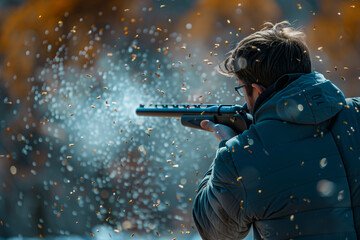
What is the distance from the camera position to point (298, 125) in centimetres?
80

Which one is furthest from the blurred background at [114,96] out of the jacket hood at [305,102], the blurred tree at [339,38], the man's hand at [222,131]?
the jacket hood at [305,102]

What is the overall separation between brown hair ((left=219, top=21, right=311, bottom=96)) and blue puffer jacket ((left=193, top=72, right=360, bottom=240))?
0.08m

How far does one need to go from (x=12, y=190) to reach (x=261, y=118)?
282 centimetres

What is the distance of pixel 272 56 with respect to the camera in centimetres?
89

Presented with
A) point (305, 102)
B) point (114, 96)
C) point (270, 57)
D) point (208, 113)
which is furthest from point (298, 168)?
point (114, 96)

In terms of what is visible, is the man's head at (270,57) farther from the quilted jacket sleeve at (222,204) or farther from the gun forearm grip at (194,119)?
the gun forearm grip at (194,119)

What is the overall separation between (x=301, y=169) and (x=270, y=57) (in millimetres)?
268

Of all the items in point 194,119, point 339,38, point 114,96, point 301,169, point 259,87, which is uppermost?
point 259,87

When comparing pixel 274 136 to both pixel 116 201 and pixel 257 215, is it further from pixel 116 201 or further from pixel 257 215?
pixel 116 201

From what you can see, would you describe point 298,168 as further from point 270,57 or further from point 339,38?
point 339,38

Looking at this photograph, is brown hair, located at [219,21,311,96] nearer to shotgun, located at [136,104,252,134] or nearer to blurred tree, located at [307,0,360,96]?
shotgun, located at [136,104,252,134]

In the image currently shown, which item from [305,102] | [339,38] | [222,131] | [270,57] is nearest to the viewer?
[305,102]

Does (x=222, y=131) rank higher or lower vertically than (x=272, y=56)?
lower

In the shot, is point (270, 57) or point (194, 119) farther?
point (194, 119)
